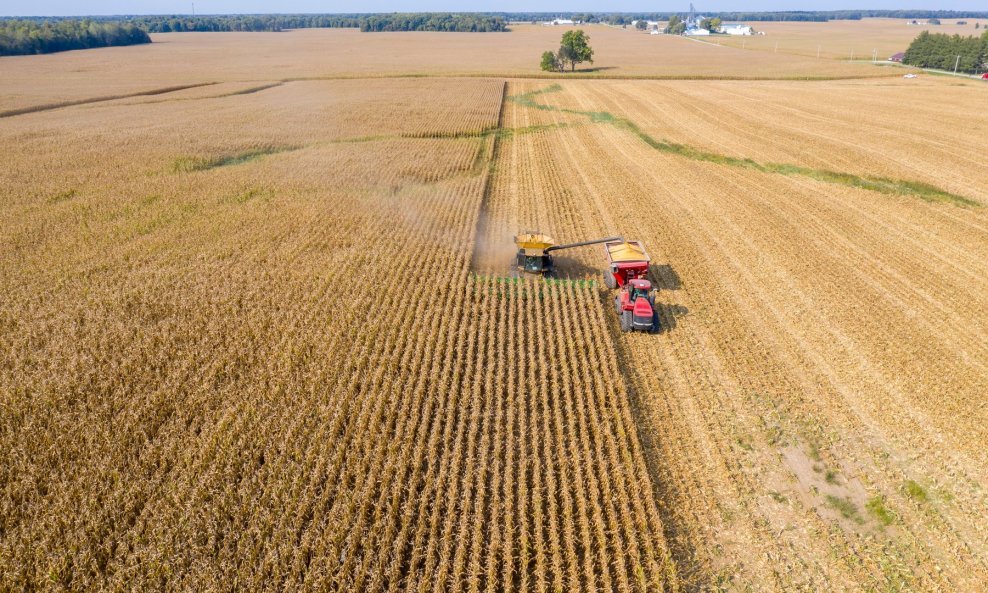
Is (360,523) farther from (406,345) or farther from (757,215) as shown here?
(757,215)

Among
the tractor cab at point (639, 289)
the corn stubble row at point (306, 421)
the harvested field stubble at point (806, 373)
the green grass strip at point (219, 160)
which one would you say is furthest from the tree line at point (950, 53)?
the corn stubble row at point (306, 421)

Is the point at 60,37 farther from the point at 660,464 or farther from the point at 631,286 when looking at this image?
the point at 660,464

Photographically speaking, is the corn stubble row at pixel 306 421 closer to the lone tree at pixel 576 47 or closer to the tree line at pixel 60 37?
the lone tree at pixel 576 47

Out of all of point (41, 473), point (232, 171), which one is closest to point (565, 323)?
point (41, 473)

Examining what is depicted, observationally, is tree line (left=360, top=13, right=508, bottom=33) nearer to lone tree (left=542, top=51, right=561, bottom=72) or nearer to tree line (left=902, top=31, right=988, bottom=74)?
lone tree (left=542, top=51, right=561, bottom=72)

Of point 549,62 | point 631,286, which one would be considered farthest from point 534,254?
point 549,62

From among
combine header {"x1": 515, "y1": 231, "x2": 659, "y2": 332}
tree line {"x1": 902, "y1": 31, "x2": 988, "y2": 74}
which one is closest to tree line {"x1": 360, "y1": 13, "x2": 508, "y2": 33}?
tree line {"x1": 902, "y1": 31, "x2": 988, "y2": 74}
